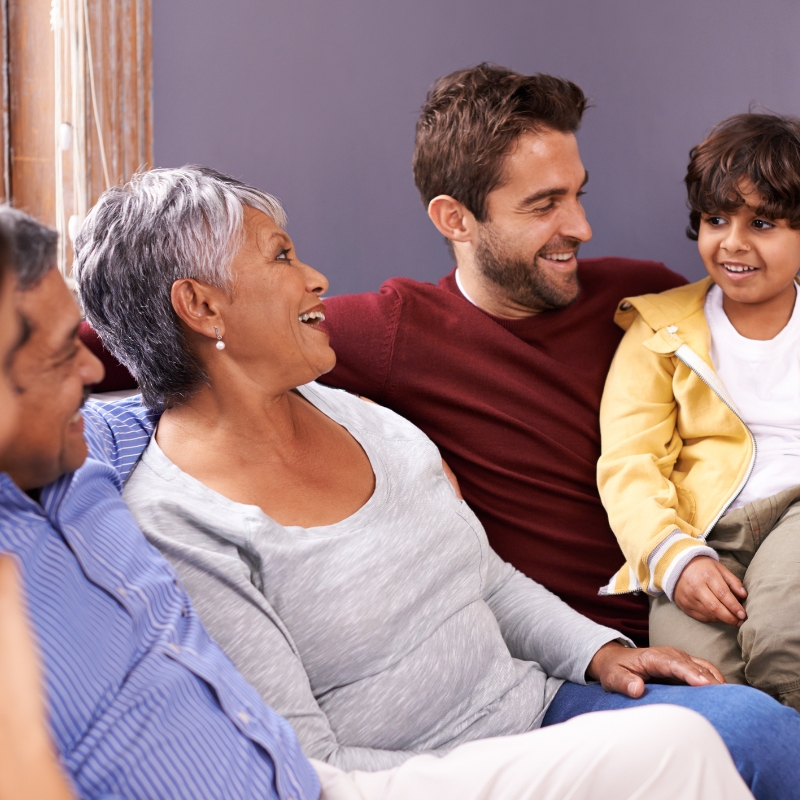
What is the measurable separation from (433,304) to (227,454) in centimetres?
63

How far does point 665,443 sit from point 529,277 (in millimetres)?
414

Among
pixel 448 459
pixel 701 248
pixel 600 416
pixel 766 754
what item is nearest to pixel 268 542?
pixel 448 459

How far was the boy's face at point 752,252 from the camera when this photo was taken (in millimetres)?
1601

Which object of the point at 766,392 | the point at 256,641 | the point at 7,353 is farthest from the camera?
the point at 766,392

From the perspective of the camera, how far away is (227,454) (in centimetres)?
123

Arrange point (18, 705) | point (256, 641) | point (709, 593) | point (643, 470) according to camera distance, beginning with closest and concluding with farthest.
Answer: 1. point (18, 705)
2. point (256, 641)
3. point (709, 593)
4. point (643, 470)

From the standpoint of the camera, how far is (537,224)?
1.72 metres

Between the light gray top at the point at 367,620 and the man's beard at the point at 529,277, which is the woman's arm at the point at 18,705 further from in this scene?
the man's beard at the point at 529,277

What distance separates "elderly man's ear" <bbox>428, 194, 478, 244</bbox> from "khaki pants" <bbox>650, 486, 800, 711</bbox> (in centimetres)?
75

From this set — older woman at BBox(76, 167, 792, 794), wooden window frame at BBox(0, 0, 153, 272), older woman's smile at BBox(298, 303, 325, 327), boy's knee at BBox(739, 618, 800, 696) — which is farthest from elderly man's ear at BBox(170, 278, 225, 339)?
boy's knee at BBox(739, 618, 800, 696)

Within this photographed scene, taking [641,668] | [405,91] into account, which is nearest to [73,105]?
[405,91]

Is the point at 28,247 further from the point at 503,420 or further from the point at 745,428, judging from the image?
the point at 745,428

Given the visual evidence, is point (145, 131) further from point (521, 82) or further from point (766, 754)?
point (766, 754)

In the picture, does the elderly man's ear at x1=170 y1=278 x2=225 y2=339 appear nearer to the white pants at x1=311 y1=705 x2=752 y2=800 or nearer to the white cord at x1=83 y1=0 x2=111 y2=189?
the white pants at x1=311 y1=705 x2=752 y2=800
